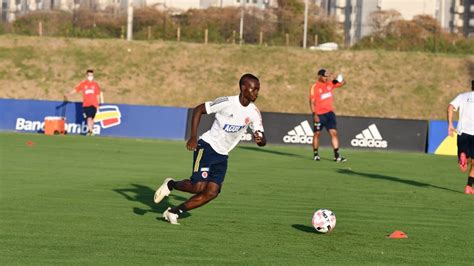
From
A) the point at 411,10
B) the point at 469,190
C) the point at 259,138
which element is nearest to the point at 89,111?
the point at 469,190

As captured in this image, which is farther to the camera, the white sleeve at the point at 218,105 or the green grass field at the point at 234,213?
the white sleeve at the point at 218,105

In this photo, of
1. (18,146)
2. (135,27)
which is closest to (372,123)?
(18,146)

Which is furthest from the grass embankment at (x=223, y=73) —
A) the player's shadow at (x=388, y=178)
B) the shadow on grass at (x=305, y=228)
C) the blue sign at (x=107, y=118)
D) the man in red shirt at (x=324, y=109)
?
the shadow on grass at (x=305, y=228)

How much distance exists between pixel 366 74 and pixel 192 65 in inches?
353

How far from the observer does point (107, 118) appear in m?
35.2

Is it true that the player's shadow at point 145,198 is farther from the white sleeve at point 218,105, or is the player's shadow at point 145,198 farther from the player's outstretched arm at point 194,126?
the white sleeve at point 218,105

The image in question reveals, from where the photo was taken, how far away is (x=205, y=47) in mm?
54219

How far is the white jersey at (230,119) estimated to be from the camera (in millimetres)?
12023

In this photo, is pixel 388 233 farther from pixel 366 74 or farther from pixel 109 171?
pixel 366 74

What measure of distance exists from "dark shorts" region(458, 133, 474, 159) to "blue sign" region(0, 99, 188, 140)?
17.0 m

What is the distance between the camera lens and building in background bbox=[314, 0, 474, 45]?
83.8 m

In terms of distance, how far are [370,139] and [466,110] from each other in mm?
14749

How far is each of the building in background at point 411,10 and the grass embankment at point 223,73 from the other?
2228 cm

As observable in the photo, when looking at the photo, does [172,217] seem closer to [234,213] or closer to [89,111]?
[234,213]
